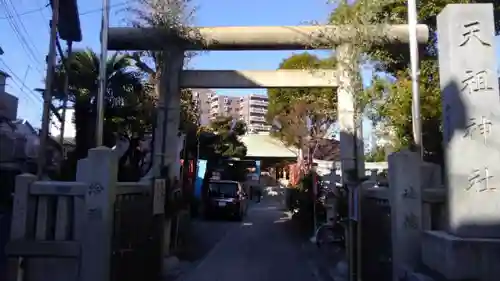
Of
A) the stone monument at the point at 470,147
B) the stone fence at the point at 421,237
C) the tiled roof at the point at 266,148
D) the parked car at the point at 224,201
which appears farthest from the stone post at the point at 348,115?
the tiled roof at the point at 266,148

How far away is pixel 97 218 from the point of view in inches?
255

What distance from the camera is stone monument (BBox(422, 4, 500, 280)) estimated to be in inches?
219

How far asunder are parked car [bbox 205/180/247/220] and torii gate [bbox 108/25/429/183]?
1153cm

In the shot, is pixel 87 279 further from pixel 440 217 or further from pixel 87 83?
pixel 87 83

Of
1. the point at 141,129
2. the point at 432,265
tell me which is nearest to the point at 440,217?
the point at 432,265

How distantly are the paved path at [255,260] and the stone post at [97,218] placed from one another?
363cm

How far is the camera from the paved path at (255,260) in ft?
33.9

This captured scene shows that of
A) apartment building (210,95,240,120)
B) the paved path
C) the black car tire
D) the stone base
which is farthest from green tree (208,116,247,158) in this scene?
the stone base

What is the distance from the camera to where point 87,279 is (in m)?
6.45

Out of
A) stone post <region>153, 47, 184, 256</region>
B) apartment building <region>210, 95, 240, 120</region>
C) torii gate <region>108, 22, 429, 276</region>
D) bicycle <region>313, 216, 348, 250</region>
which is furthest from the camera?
apartment building <region>210, 95, 240, 120</region>

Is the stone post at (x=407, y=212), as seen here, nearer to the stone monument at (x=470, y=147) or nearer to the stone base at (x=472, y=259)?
the stone monument at (x=470, y=147)

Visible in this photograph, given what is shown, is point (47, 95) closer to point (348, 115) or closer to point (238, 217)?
point (348, 115)

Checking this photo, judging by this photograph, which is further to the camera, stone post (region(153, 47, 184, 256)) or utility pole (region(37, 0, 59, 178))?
stone post (region(153, 47, 184, 256))

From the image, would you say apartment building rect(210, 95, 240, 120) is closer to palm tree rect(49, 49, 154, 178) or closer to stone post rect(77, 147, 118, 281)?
palm tree rect(49, 49, 154, 178)
